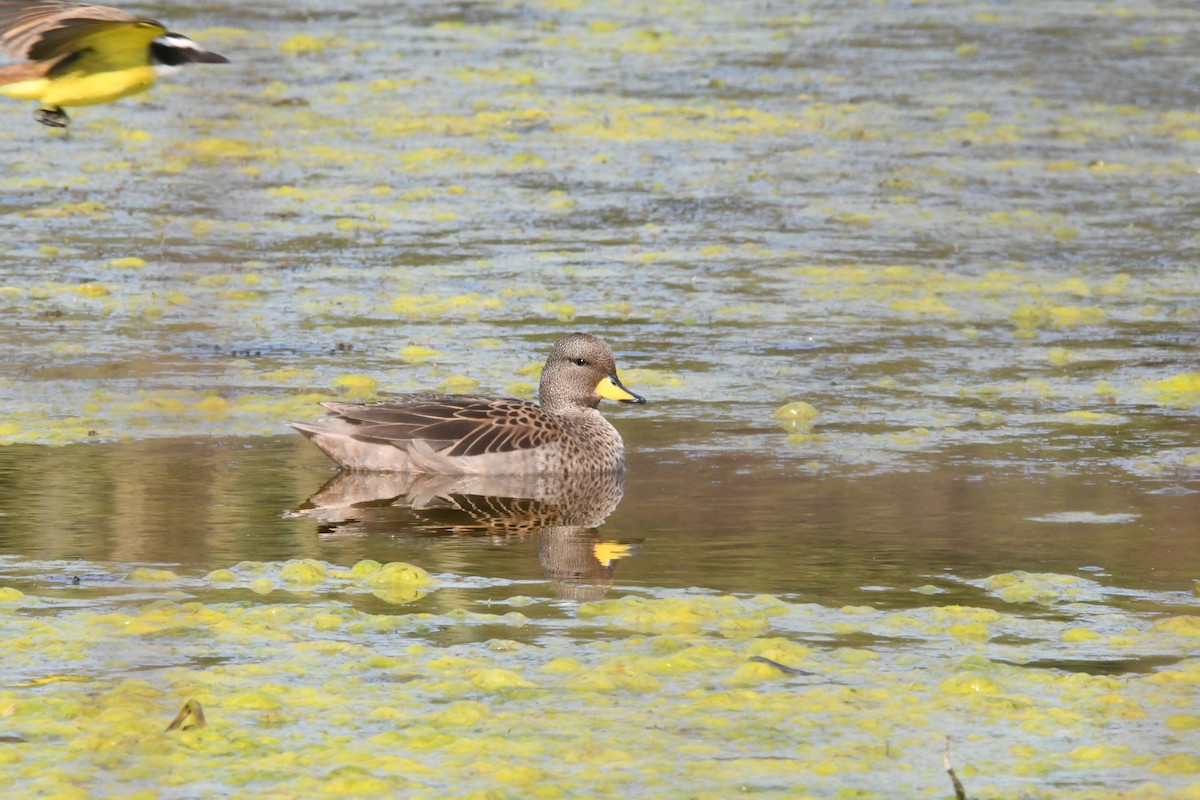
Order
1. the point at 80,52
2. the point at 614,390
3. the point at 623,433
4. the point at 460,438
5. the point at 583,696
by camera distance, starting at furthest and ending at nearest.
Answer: the point at 623,433 < the point at 614,390 < the point at 460,438 < the point at 583,696 < the point at 80,52

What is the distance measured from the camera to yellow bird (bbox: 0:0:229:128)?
4.33 metres

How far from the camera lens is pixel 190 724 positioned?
5922mm

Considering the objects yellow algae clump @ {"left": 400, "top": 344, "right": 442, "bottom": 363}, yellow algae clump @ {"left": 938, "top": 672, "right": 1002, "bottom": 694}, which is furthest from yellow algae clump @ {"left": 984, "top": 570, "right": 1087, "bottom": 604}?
yellow algae clump @ {"left": 400, "top": 344, "right": 442, "bottom": 363}

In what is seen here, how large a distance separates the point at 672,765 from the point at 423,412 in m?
4.03

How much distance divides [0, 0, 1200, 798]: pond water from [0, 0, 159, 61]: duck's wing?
0.27 m

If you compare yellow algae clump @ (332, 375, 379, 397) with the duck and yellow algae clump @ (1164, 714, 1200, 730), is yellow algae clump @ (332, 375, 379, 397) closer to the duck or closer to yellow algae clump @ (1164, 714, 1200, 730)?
the duck

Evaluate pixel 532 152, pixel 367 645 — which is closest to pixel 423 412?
pixel 367 645

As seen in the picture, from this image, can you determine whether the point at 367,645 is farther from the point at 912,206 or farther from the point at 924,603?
the point at 912,206

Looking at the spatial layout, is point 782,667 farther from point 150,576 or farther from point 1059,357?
point 1059,357

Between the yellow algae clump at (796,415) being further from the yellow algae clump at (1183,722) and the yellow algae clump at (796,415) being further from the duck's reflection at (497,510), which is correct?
the yellow algae clump at (1183,722)

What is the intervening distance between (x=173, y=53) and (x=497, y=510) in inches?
191

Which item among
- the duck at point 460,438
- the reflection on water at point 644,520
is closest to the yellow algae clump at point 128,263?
the reflection on water at point 644,520

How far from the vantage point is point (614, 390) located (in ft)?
33.5

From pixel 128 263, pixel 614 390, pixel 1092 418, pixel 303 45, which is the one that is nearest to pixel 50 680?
pixel 614 390
